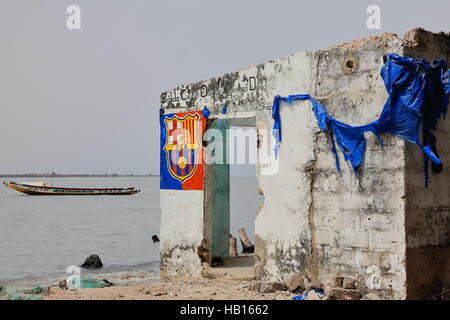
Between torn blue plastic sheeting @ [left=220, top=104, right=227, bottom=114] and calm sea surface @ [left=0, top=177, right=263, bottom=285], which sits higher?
torn blue plastic sheeting @ [left=220, top=104, right=227, bottom=114]

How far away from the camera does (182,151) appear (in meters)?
10.2

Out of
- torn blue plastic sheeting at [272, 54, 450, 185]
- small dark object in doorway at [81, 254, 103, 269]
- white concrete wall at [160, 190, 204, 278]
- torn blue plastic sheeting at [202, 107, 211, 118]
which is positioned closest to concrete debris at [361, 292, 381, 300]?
torn blue plastic sheeting at [272, 54, 450, 185]

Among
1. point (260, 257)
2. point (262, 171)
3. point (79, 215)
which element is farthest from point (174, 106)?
point (79, 215)

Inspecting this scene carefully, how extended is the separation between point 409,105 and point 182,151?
4.39 meters

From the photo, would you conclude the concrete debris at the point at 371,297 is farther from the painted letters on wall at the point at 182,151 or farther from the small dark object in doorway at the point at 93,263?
the small dark object in doorway at the point at 93,263

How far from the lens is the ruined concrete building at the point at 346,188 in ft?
22.7

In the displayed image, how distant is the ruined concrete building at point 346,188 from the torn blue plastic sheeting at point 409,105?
103 millimetres

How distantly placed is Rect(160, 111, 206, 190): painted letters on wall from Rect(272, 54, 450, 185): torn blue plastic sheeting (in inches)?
125

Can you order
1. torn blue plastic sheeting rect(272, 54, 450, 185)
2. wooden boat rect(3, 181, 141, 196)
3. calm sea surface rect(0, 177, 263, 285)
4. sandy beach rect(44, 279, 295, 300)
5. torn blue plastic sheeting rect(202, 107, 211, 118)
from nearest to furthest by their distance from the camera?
1. torn blue plastic sheeting rect(272, 54, 450, 185)
2. sandy beach rect(44, 279, 295, 300)
3. torn blue plastic sheeting rect(202, 107, 211, 118)
4. calm sea surface rect(0, 177, 263, 285)
5. wooden boat rect(3, 181, 141, 196)

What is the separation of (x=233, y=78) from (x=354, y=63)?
2.47m

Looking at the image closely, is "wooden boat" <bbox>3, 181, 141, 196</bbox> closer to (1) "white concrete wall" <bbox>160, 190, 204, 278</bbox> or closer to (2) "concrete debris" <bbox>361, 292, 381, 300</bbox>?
(1) "white concrete wall" <bbox>160, 190, 204, 278</bbox>

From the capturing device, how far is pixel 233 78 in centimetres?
937

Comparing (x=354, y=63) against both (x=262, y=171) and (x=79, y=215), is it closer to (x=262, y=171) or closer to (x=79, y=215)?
(x=262, y=171)

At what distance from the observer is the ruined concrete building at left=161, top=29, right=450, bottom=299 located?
22.7 ft
